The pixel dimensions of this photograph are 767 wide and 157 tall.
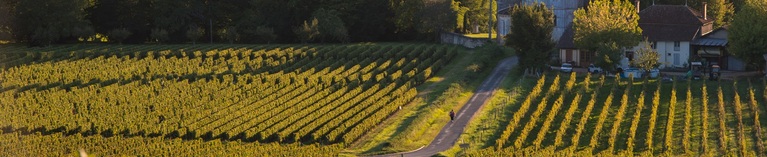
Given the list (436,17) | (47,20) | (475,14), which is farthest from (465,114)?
(47,20)

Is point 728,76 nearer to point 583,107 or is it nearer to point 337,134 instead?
point 583,107

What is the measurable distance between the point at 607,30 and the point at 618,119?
1710 centimetres

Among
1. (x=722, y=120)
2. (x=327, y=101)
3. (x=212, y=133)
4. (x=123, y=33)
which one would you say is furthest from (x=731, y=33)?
(x=123, y=33)

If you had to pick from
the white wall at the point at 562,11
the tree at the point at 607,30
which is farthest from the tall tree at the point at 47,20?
the tree at the point at 607,30

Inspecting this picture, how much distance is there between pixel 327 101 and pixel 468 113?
21.2ft

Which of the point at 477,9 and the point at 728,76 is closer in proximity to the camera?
the point at 728,76

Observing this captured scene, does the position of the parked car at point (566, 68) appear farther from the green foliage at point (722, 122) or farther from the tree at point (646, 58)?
the green foliage at point (722, 122)

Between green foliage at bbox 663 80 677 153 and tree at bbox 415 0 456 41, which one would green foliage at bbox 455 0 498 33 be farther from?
green foliage at bbox 663 80 677 153

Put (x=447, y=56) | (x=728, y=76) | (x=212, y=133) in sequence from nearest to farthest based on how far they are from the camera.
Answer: (x=212, y=133), (x=728, y=76), (x=447, y=56)

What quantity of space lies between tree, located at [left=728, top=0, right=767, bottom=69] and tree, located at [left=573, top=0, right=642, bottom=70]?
17.0 ft

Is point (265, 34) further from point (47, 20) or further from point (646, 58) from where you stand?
point (646, 58)

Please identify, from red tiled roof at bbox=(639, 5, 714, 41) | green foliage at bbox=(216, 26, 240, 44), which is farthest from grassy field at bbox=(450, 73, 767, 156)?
green foliage at bbox=(216, 26, 240, 44)

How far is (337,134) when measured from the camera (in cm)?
4734

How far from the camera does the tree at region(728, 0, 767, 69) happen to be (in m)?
63.1
